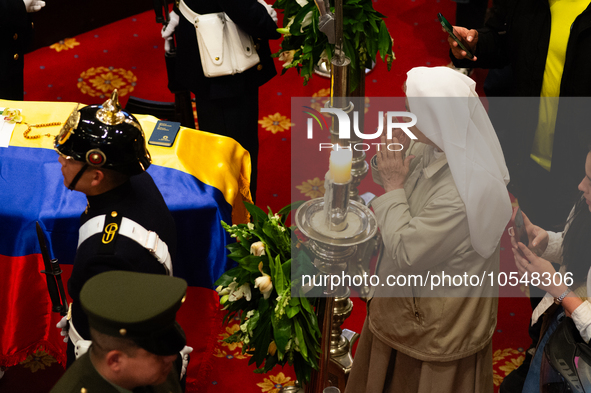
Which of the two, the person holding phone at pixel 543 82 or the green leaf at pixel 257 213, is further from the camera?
the person holding phone at pixel 543 82

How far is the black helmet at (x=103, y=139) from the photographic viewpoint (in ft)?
5.87

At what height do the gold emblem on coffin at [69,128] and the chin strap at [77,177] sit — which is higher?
the gold emblem on coffin at [69,128]

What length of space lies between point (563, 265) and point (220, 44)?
1.77 meters

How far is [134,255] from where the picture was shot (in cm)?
184

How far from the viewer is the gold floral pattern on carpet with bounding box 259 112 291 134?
14.2ft

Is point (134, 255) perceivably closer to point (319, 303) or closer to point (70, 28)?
point (319, 303)

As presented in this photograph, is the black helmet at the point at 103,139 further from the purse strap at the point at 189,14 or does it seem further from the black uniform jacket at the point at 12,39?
the black uniform jacket at the point at 12,39

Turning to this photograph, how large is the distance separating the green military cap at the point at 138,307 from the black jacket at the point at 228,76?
1.65m

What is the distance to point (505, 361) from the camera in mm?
2980

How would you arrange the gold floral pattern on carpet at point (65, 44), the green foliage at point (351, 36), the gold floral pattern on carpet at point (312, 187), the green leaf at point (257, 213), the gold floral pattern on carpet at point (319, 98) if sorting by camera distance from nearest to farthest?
the green leaf at point (257, 213) < the green foliage at point (351, 36) < the gold floral pattern on carpet at point (312, 187) < the gold floral pattern on carpet at point (319, 98) < the gold floral pattern on carpet at point (65, 44)

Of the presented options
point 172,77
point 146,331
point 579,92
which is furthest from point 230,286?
point 172,77

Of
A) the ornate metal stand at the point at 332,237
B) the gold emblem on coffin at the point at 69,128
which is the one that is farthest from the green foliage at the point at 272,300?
the gold emblem on coffin at the point at 69,128

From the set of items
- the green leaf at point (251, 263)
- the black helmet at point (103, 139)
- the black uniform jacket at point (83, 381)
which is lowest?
the green leaf at point (251, 263)

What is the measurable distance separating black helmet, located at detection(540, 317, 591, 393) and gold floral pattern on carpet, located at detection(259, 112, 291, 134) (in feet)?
8.49
